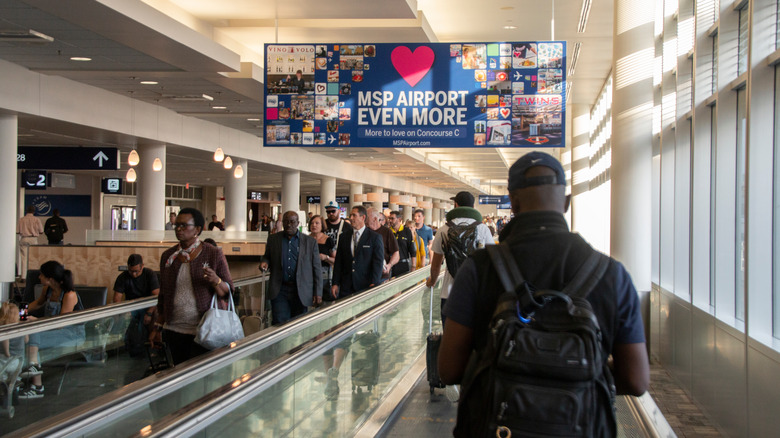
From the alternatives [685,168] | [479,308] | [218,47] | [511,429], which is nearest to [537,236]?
[479,308]

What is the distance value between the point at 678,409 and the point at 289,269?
4525 millimetres

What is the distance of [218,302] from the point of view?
575 centimetres

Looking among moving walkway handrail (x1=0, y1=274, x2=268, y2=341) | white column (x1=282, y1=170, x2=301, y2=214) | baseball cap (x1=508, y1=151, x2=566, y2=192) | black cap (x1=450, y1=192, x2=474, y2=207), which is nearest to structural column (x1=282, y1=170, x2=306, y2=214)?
white column (x1=282, y1=170, x2=301, y2=214)

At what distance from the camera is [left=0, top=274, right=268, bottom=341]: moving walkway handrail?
5748mm

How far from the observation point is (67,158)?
1911 cm

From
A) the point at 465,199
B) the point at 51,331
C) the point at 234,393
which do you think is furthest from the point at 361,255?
the point at 234,393

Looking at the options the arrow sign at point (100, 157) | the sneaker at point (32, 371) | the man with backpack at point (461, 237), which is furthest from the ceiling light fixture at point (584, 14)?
the arrow sign at point (100, 157)

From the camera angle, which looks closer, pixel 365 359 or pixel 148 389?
pixel 148 389

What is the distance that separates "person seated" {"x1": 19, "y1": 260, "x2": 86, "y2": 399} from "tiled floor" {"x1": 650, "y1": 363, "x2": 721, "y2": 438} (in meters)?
5.68

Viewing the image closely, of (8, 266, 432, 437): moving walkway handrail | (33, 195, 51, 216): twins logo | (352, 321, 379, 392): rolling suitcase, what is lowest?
(352, 321, 379, 392): rolling suitcase

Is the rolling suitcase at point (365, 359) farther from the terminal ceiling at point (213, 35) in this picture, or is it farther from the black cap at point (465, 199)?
the terminal ceiling at point (213, 35)

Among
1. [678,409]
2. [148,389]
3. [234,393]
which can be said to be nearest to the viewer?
[234,393]

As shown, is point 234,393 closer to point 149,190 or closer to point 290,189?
point 149,190

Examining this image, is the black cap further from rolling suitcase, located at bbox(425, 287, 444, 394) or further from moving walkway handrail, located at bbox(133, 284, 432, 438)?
moving walkway handrail, located at bbox(133, 284, 432, 438)
